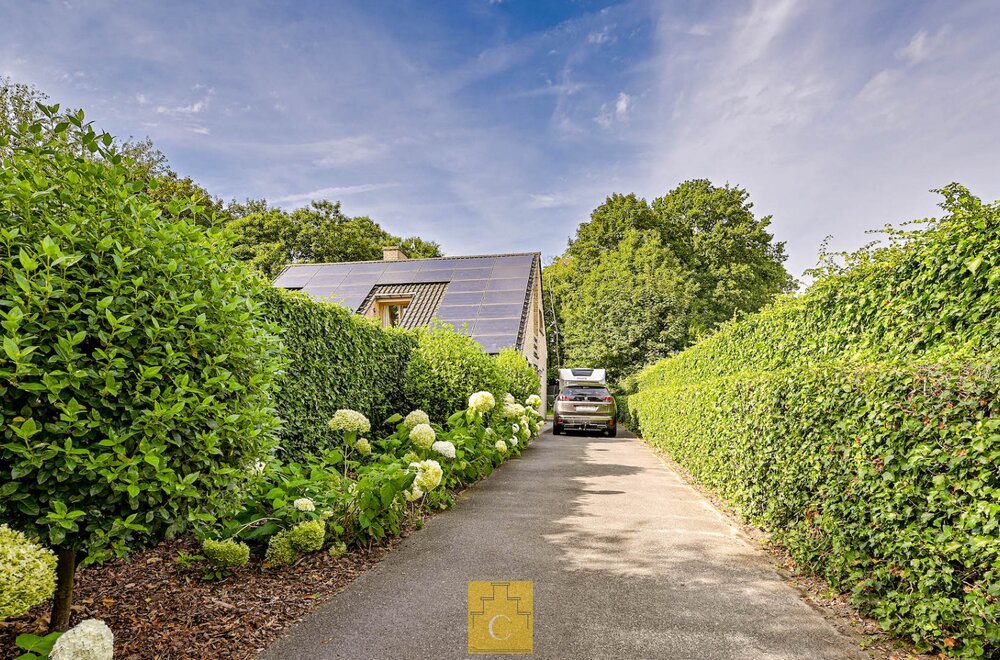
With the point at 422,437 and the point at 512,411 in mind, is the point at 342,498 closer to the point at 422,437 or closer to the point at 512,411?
the point at 422,437

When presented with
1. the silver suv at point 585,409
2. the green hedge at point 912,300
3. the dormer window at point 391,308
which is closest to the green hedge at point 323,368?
the green hedge at point 912,300

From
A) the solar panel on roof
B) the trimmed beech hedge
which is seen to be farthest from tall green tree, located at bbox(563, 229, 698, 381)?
the trimmed beech hedge

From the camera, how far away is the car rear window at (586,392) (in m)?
16.3

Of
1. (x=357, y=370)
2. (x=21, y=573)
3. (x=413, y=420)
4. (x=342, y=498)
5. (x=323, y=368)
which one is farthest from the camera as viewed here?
(x=357, y=370)

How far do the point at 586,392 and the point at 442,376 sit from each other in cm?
814

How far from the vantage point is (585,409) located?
16.1 m

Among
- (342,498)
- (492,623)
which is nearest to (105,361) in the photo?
(342,498)

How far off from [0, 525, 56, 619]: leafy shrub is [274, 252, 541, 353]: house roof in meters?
14.5

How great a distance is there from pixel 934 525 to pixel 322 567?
393 centimetres

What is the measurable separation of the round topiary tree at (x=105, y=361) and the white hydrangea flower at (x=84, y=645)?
0.30m

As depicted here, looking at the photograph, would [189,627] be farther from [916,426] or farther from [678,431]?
[678,431]

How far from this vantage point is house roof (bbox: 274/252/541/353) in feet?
57.8

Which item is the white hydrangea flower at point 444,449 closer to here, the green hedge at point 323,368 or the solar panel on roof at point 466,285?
the green hedge at point 323,368

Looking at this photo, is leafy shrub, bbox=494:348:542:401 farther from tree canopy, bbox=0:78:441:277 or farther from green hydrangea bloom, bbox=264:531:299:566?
tree canopy, bbox=0:78:441:277
